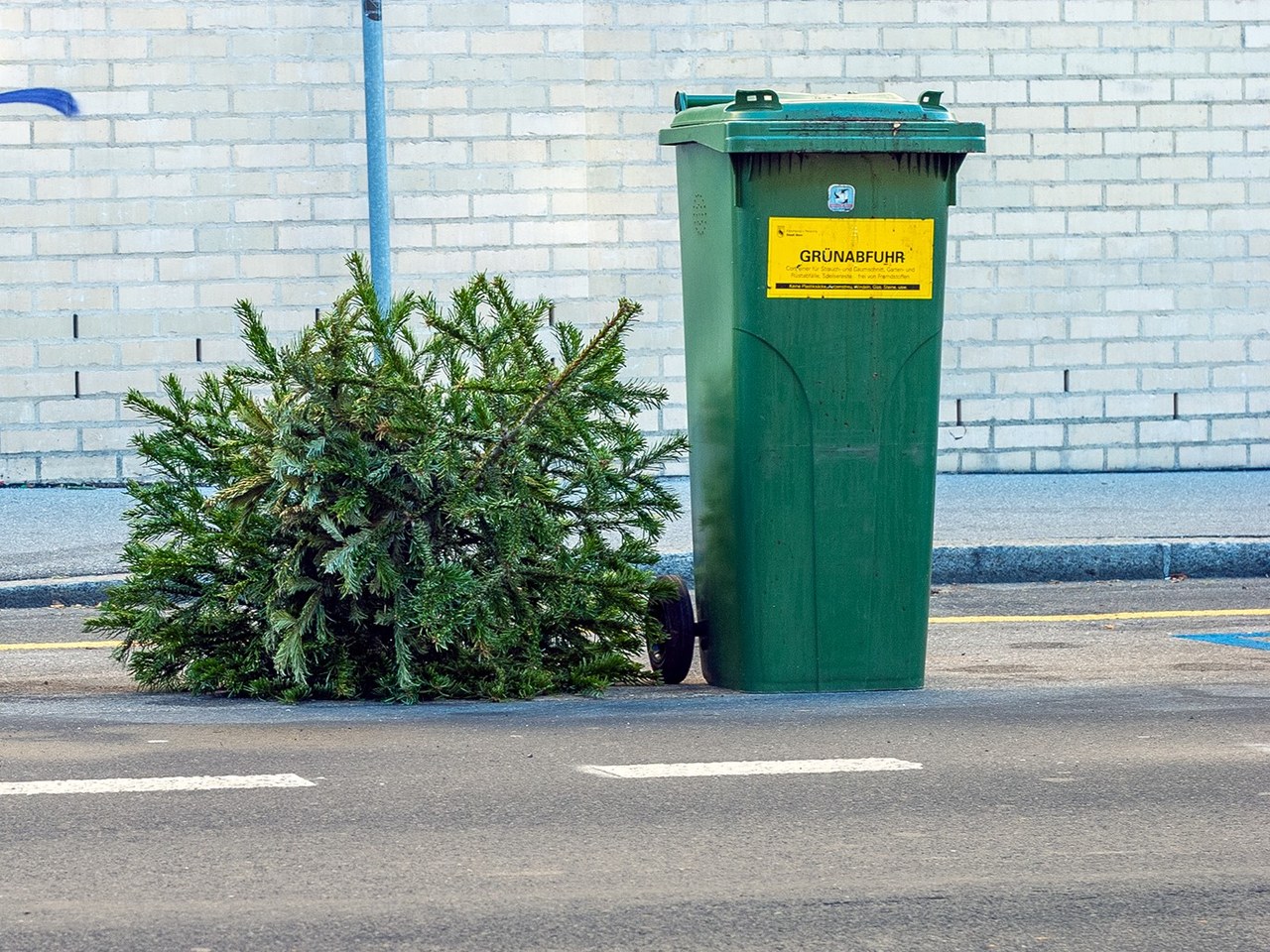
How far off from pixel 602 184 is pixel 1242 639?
19.8 ft

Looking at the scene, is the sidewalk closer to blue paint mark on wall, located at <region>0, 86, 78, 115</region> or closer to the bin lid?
blue paint mark on wall, located at <region>0, 86, 78, 115</region>

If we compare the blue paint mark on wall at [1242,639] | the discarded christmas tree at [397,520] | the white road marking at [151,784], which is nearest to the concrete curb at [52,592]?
the discarded christmas tree at [397,520]

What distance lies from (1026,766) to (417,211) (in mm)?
8088

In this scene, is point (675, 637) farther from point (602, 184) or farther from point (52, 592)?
point (602, 184)

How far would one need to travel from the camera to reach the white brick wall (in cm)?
1255

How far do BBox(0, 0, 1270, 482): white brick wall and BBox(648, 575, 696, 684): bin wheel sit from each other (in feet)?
20.8

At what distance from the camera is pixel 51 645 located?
787 cm

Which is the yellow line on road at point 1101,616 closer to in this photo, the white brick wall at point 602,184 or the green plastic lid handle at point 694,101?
the green plastic lid handle at point 694,101

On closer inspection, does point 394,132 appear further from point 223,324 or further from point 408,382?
point 408,382

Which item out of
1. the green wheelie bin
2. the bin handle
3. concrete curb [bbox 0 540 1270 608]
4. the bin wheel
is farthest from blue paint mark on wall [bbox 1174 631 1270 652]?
the bin handle

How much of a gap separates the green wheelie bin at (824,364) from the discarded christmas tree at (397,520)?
0.39 m

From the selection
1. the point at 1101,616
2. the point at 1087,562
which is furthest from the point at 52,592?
the point at 1087,562

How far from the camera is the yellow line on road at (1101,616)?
859 cm

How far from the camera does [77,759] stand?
5.42m
